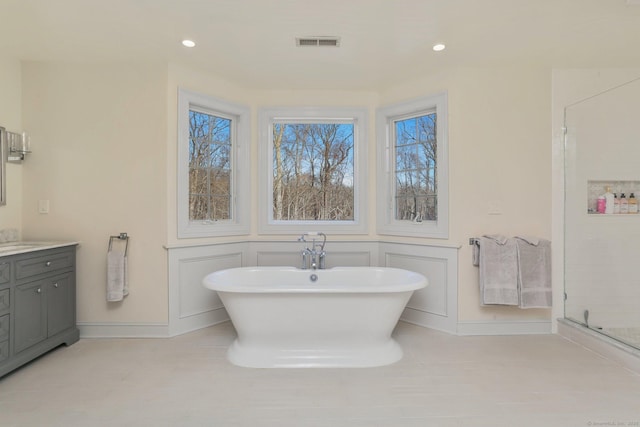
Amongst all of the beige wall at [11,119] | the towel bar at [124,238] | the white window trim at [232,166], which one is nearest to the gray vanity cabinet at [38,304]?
the towel bar at [124,238]

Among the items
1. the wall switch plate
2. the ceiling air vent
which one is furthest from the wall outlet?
the wall switch plate

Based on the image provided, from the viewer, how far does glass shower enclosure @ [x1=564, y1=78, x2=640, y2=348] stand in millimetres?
2752

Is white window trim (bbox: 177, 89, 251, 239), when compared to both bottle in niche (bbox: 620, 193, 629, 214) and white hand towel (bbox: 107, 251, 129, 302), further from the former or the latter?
bottle in niche (bbox: 620, 193, 629, 214)

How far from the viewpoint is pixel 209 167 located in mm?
3258

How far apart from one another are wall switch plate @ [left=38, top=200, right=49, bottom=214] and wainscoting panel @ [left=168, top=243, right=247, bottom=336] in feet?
3.62

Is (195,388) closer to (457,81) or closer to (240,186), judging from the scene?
(240,186)

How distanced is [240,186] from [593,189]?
3.25 meters

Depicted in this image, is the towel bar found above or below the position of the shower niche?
below

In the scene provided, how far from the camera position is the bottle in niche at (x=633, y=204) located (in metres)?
2.79

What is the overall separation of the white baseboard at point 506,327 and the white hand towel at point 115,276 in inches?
115

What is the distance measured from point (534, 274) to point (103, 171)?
149 inches

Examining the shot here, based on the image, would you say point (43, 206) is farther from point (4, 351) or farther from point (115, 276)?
point (4, 351)

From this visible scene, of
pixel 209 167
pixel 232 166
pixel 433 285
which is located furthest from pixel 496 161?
pixel 209 167

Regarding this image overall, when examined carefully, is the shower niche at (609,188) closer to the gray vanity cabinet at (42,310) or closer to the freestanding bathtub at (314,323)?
the freestanding bathtub at (314,323)
